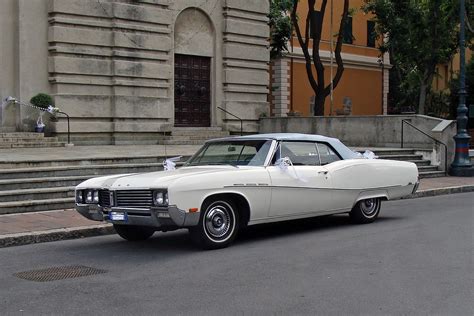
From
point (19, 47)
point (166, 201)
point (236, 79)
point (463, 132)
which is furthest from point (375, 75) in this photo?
point (166, 201)

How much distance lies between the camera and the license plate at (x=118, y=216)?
8.16 m

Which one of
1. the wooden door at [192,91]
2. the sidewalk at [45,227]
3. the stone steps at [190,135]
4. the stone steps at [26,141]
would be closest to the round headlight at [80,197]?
the sidewalk at [45,227]

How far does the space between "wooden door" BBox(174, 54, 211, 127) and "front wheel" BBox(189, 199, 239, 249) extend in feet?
50.4

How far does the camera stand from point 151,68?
883 inches

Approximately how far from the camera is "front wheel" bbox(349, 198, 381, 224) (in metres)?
10.7

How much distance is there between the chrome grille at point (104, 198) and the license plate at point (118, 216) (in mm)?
180

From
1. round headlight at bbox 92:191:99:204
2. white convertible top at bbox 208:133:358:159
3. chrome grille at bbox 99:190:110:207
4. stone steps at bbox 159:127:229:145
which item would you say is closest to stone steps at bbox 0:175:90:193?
round headlight at bbox 92:191:99:204

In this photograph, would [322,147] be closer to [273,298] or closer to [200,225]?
[200,225]

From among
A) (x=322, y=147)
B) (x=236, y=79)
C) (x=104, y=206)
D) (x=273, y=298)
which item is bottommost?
(x=273, y=298)

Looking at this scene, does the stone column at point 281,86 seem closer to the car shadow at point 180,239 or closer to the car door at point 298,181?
the car shadow at point 180,239

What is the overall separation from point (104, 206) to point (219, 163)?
1786 millimetres

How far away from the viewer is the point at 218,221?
8.43m

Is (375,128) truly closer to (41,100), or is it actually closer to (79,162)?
(41,100)

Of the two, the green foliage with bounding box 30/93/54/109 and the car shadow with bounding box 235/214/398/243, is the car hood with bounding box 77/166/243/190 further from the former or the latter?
the green foliage with bounding box 30/93/54/109
